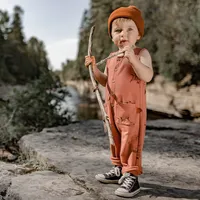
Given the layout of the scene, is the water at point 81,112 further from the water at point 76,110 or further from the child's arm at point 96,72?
the child's arm at point 96,72

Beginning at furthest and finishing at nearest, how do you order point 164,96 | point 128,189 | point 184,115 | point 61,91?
point 164,96 < point 184,115 < point 61,91 < point 128,189

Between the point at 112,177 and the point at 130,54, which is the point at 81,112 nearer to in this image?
the point at 112,177

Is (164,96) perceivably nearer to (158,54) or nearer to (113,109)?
(158,54)

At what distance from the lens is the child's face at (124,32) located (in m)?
2.29

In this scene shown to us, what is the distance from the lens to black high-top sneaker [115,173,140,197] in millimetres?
2273

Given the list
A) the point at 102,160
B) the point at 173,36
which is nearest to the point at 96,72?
the point at 102,160

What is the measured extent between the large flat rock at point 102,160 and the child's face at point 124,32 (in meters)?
1.13

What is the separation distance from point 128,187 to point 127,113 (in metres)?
0.54

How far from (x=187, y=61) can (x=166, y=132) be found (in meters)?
9.32

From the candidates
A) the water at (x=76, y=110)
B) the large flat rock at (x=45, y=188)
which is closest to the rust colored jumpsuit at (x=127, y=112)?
the large flat rock at (x=45, y=188)

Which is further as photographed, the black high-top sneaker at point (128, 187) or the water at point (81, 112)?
the water at point (81, 112)

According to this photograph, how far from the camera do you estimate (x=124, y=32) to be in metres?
2.29

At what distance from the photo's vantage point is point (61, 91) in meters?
6.81

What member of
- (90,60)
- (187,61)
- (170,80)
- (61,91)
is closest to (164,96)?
(170,80)
